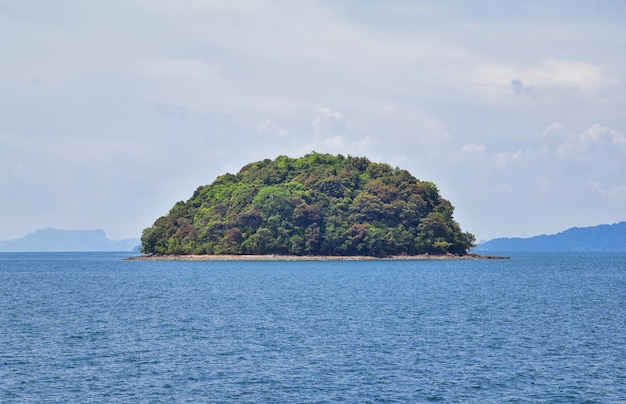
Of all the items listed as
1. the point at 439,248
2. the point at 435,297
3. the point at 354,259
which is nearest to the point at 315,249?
the point at 354,259

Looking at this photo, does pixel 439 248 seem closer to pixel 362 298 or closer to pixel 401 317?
pixel 362 298

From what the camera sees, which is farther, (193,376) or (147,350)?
(147,350)

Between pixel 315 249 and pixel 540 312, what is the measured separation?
5175 inches

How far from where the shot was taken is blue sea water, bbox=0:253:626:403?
35.0 meters

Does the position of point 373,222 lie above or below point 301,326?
above

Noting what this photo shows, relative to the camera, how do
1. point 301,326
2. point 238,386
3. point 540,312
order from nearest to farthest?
1. point 238,386
2. point 301,326
3. point 540,312

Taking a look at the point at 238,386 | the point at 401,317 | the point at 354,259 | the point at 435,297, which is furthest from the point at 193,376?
the point at 354,259

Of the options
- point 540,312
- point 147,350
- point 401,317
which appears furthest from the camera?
point 540,312

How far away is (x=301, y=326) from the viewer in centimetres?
5675

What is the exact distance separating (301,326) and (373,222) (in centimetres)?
14245

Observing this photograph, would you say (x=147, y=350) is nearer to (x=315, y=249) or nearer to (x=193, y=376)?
(x=193, y=376)

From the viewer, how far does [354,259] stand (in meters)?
195

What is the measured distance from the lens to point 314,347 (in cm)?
4662

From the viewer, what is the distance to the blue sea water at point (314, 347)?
35.0 meters
